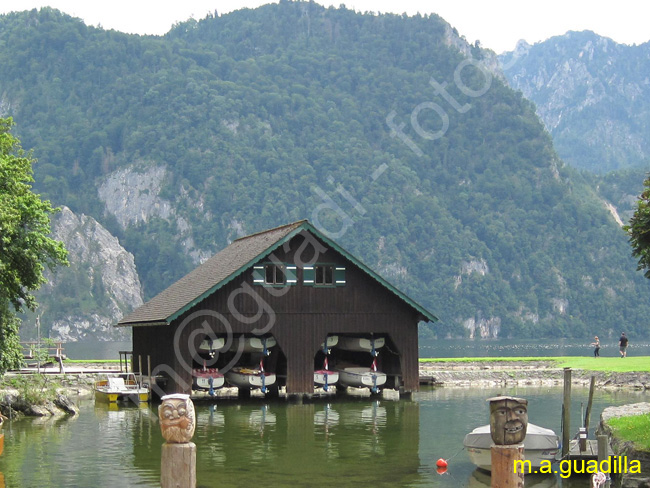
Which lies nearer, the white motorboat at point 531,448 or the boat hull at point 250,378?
the white motorboat at point 531,448

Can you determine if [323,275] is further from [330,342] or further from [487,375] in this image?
[487,375]

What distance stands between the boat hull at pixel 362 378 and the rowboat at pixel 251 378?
3.66m

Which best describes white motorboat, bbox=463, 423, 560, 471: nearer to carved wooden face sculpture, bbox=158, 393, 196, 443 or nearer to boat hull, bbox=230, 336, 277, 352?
carved wooden face sculpture, bbox=158, 393, 196, 443

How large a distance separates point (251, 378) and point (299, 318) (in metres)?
3.57

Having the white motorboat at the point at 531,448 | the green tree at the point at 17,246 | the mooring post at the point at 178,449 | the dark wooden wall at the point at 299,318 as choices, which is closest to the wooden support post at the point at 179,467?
the mooring post at the point at 178,449

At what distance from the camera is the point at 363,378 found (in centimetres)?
4619

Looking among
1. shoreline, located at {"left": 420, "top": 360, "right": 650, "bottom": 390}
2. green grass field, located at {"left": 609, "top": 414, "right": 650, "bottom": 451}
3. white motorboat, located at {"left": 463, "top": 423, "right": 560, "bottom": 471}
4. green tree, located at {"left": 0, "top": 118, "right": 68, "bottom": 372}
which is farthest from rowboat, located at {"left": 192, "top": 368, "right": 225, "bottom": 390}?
green grass field, located at {"left": 609, "top": 414, "right": 650, "bottom": 451}

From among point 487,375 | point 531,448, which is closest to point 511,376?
point 487,375

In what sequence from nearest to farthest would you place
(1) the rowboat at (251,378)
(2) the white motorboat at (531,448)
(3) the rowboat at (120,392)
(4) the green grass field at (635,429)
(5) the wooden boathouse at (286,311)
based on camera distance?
(4) the green grass field at (635,429) → (2) the white motorboat at (531,448) → (5) the wooden boathouse at (286,311) → (3) the rowboat at (120,392) → (1) the rowboat at (251,378)

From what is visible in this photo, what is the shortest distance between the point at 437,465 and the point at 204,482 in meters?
6.24

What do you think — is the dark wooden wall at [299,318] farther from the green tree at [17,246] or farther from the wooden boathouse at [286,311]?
the green tree at [17,246]

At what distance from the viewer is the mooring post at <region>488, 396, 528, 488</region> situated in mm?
15438

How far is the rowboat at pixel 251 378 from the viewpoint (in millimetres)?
44750

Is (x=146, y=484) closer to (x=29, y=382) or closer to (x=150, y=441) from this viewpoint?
(x=150, y=441)
